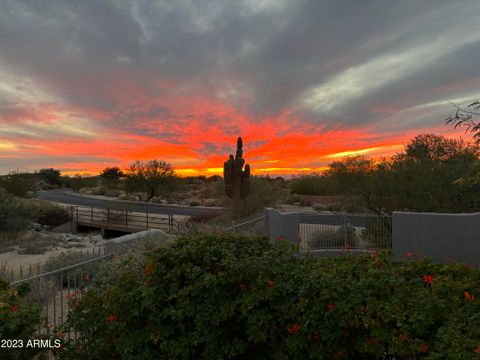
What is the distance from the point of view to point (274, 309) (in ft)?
10.1

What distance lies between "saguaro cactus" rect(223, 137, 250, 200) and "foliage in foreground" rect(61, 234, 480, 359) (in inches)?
479

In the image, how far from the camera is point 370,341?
8.75ft

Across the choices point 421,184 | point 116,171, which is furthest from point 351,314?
point 116,171

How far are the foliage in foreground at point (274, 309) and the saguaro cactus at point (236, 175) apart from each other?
39.9ft

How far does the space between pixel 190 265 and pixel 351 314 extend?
1.61m

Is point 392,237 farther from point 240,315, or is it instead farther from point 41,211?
point 41,211

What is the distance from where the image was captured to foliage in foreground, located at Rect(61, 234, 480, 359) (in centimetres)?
258

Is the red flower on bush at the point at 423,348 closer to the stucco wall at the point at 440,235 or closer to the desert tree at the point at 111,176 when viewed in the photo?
the stucco wall at the point at 440,235

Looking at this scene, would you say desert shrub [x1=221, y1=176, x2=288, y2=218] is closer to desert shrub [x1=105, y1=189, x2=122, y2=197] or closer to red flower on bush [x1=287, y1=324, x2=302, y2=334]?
red flower on bush [x1=287, y1=324, x2=302, y2=334]

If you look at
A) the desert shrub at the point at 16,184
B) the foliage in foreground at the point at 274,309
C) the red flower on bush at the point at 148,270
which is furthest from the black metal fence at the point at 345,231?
the desert shrub at the point at 16,184

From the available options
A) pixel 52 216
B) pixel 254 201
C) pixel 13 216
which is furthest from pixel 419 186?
pixel 52 216

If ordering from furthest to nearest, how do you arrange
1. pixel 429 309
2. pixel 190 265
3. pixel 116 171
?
pixel 116 171 < pixel 190 265 < pixel 429 309

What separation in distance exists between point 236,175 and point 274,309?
43.4ft

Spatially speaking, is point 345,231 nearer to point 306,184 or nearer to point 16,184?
point 306,184
